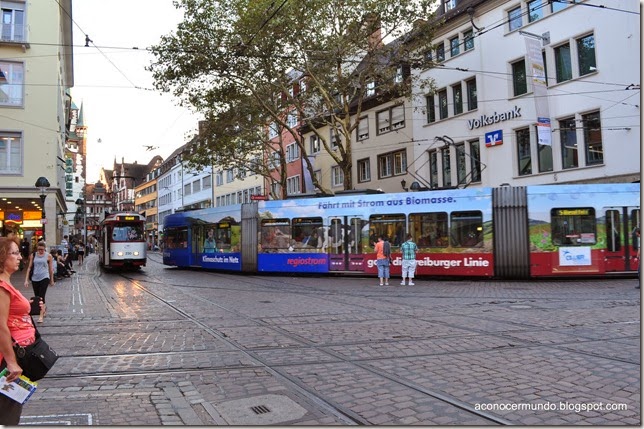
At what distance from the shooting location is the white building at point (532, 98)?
22.0 metres

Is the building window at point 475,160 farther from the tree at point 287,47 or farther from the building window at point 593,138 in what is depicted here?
the building window at point 593,138

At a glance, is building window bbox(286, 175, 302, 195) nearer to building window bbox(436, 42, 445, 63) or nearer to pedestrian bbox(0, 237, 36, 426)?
building window bbox(436, 42, 445, 63)

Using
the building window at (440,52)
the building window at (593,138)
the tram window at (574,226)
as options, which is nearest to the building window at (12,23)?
the building window at (440,52)

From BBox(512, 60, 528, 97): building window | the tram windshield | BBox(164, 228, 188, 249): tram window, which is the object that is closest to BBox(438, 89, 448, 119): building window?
BBox(512, 60, 528, 97): building window

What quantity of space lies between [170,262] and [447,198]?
17.9 metres

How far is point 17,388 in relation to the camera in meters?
3.47

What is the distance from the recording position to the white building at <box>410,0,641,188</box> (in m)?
Result: 22.0

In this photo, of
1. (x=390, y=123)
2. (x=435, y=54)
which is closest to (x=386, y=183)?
(x=390, y=123)

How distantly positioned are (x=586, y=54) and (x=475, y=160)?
25.2 ft

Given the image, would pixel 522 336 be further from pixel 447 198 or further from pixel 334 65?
pixel 334 65

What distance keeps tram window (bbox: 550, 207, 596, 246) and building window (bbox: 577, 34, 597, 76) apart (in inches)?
327

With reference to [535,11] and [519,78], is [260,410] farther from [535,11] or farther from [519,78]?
[535,11]

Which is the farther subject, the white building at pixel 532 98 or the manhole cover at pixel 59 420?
the white building at pixel 532 98

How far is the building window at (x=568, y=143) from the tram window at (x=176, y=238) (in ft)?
63.5
